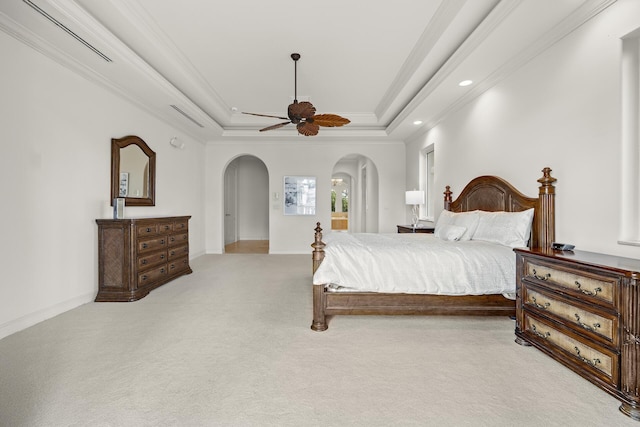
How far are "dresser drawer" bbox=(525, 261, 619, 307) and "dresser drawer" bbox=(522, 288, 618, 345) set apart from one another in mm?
91

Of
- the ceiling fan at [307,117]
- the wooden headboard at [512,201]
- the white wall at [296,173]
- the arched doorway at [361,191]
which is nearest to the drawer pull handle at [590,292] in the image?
the wooden headboard at [512,201]

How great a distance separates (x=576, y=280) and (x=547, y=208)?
109cm

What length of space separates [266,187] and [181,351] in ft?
27.0

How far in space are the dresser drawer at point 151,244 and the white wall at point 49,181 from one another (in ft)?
1.66

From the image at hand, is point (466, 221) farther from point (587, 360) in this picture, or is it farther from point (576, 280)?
point (587, 360)

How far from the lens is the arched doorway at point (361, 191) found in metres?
8.72

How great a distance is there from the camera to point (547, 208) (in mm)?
2854

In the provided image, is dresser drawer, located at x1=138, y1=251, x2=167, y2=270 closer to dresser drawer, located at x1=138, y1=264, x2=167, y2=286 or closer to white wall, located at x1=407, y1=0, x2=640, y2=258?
dresser drawer, located at x1=138, y1=264, x2=167, y2=286

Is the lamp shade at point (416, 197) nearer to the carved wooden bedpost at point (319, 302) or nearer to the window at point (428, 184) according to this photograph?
the window at point (428, 184)

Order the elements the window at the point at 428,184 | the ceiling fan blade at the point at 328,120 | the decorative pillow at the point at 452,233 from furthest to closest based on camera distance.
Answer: the window at the point at 428,184
the ceiling fan blade at the point at 328,120
the decorative pillow at the point at 452,233

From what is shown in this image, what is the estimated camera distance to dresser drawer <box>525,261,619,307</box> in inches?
69.9

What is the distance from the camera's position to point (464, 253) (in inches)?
113

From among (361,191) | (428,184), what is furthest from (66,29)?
(361,191)

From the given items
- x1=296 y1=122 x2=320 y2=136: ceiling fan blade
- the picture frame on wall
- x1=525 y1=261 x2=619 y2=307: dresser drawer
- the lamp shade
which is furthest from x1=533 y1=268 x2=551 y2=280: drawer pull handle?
the picture frame on wall
